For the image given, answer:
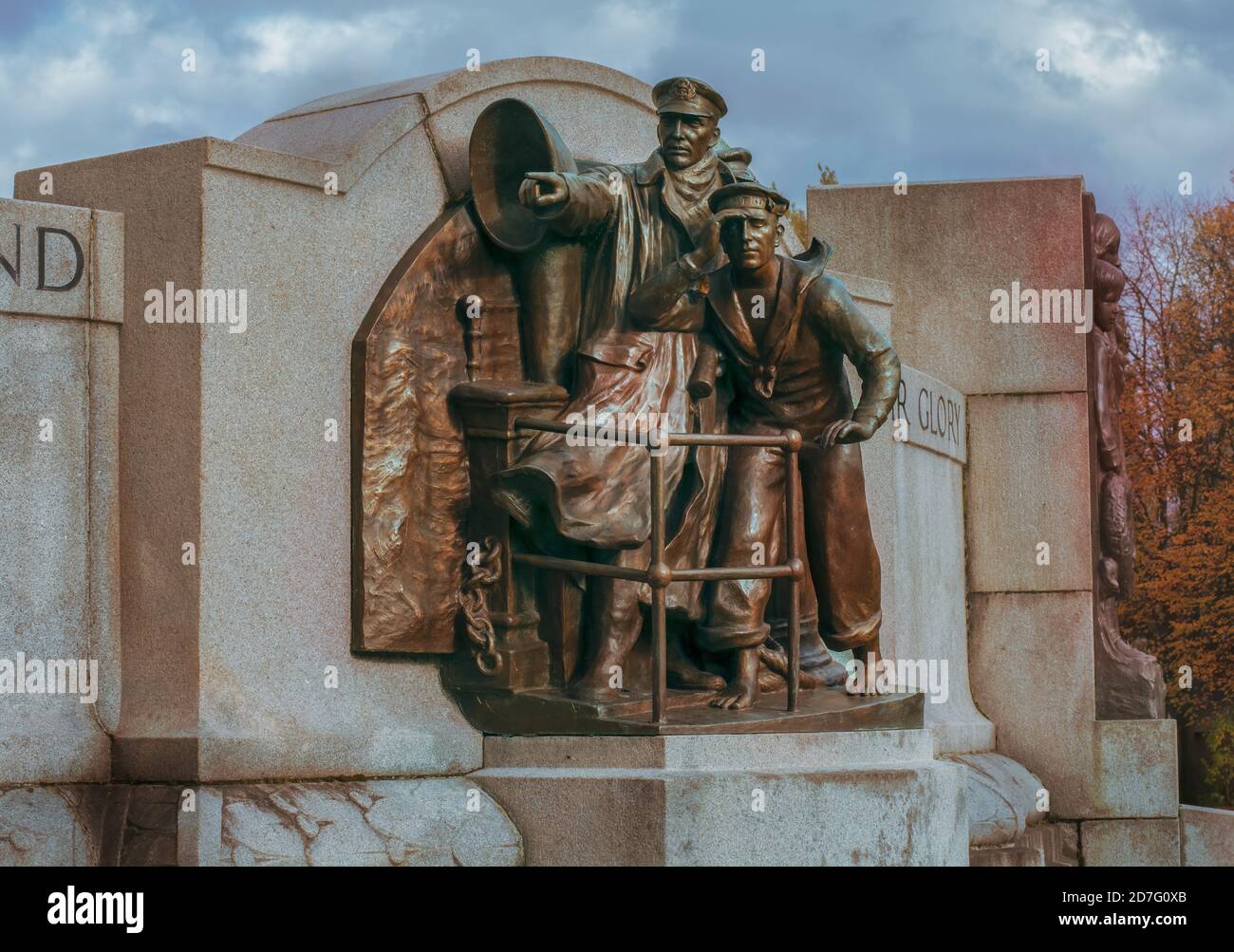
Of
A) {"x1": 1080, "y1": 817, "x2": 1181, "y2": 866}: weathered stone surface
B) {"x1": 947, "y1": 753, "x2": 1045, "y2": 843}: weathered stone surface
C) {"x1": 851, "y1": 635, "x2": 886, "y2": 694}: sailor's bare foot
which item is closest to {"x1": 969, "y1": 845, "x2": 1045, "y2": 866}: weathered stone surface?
{"x1": 947, "y1": 753, "x2": 1045, "y2": 843}: weathered stone surface

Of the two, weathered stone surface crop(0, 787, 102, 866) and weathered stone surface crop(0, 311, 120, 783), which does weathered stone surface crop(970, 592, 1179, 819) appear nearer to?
weathered stone surface crop(0, 311, 120, 783)

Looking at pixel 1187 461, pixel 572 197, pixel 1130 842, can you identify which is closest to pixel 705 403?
pixel 572 197

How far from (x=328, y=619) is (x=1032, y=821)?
527 centimetres

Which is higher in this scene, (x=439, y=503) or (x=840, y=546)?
(x=439, y=503)

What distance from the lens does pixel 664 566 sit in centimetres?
637

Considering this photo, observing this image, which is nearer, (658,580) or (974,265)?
(658,580)

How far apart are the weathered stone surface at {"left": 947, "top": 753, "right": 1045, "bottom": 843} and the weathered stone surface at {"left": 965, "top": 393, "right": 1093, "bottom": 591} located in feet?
3.19

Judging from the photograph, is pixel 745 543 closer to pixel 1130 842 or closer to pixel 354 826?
pixel 354 826

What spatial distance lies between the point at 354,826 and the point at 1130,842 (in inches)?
227

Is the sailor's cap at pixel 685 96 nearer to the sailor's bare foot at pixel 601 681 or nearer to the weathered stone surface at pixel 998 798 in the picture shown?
the sailor's bare foot at pixel 601 681

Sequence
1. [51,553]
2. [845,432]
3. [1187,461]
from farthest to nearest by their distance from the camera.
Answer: [1187,461] < [845,432] < [51,553]

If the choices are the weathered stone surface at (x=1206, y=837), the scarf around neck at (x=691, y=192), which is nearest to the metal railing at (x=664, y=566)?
the scarf around neck at (x=691, y=192)
